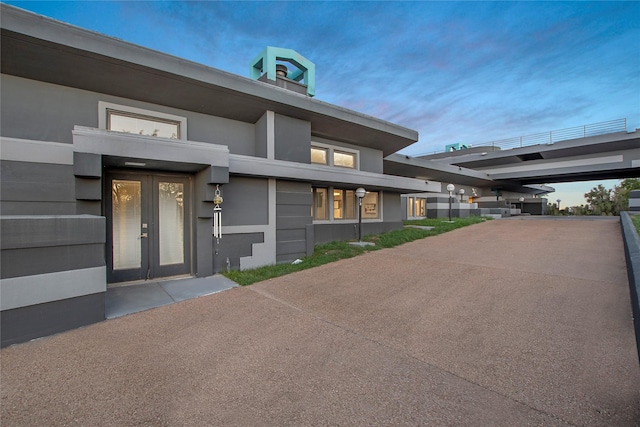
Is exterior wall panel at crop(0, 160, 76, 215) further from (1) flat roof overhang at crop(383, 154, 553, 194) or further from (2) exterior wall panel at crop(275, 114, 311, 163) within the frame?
(1) flat roof overhang at crop(383, 154, 553, 194)

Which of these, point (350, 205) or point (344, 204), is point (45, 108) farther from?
point (350, 205)

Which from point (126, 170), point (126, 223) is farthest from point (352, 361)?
point (126, 170)

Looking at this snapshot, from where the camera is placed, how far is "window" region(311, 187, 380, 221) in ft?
36.4

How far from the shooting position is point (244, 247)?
7.46 metres

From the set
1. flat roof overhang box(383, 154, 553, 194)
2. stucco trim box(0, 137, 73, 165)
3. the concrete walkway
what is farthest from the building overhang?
flat roof overhang box(383, 154, 553, 194)

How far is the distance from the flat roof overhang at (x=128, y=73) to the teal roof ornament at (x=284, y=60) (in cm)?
305

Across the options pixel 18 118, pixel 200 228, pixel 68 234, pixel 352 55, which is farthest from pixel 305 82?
pixel 68 234

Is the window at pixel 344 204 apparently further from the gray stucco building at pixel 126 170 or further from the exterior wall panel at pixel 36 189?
the exterior wall panel at pixel 36 189

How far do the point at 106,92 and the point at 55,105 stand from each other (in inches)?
40.2

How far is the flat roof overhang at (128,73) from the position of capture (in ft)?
16.5

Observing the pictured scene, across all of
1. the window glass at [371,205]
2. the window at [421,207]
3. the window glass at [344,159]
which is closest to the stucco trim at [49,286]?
the window glass at [344,159]

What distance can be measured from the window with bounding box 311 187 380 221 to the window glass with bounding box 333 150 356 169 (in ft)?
3.74

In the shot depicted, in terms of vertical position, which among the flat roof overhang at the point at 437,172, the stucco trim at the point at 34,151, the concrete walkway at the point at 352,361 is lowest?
the concrete walkway at the point at 352,361

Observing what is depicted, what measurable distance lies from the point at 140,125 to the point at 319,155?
6171 mm
